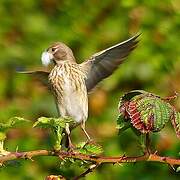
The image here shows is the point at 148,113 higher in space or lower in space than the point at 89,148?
higher

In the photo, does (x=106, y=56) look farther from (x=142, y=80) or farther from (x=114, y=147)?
(x=142, y=80)

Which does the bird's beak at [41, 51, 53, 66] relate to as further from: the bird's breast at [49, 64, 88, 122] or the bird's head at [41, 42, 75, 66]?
the bird's breast at [49, 64, 88, 122]

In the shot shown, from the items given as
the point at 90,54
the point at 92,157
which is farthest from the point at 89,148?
the point at 90,54

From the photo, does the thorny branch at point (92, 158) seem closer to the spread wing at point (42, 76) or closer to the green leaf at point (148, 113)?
the green leaf at point (148, 113)

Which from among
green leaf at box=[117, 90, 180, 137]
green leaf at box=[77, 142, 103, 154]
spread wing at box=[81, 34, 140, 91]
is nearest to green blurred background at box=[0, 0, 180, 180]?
spread wing at box=[81, 34, 140, 91]

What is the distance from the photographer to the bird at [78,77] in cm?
412

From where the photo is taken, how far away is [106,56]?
13.8ft

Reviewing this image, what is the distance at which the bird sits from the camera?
13.5ft

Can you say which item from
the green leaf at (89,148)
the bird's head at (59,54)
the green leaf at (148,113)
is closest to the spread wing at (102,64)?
the bird's head at (59,54)

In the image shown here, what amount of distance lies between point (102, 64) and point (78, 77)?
0.14 meters

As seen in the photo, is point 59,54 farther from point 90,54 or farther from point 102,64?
point 90,54

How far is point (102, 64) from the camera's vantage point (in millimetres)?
4215

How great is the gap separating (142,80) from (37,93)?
0.84 m

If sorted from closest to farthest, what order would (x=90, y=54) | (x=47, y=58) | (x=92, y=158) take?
(x=92, y=158) < (x=47, y=58) < (x=90, y=54)
